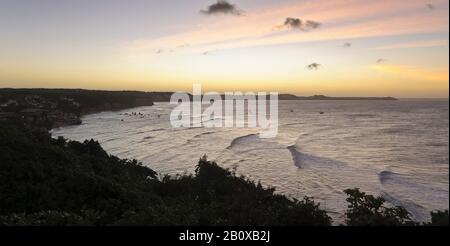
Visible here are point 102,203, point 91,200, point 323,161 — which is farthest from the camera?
point 323,161

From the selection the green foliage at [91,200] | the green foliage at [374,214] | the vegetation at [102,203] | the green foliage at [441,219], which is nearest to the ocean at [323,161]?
the green foliage at [374,214]

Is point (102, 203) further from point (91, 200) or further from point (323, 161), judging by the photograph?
point (323, 161)

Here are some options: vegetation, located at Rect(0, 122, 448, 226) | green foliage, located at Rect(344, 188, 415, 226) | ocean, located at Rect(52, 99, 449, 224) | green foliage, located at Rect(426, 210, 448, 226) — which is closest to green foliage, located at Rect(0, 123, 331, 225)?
vegetation, located at Rect(0, 122, 448, 226)

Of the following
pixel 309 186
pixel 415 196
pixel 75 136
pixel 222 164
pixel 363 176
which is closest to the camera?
pixel 415 196

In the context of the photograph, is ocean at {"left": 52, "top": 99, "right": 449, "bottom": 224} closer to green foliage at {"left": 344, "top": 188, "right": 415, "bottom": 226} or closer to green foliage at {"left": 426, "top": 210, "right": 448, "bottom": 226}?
green foliage at {"left": 344, "top": 188, "right": 415, "bottom": 226}

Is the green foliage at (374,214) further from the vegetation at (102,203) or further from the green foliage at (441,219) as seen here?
the green foliage at (441,219)

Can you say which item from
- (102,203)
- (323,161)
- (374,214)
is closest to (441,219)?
(374,214)
